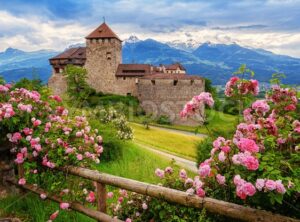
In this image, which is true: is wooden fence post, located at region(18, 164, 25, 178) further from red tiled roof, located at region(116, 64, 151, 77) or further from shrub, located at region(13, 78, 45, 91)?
red tiled roof, located at region(116, 64, 151, 77)

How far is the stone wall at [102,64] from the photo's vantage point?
189 feet

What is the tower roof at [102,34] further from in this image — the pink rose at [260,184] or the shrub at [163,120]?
the pink rose at [260,184]

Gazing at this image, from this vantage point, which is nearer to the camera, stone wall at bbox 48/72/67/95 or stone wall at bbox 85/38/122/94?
stone wall at bbox 85/38/122/94

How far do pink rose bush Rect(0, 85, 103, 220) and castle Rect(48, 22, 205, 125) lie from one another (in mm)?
46257

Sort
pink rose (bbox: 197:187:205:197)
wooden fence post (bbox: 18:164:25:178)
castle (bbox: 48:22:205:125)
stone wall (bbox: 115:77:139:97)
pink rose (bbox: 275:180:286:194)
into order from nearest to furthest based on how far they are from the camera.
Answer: pink rose (bbox: 275:180:286:194) → pink rose (bbox: 197:187:205:197) → wooden fence post (bbox: 18:164:25:178) → castle (bbox: 48:22:205:125) → stone wall (bbox: 115:77:139:97)

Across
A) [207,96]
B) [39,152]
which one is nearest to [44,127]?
[39,152]

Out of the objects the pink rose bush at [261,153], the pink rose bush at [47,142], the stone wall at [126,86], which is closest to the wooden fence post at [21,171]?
the pink rose bush at [47,142]

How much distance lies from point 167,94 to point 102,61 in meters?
11.9

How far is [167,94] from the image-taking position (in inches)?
2136

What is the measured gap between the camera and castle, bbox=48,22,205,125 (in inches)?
2122

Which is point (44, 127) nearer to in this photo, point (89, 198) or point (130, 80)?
point (89, 198)

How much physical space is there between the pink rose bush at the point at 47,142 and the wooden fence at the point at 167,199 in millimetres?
187

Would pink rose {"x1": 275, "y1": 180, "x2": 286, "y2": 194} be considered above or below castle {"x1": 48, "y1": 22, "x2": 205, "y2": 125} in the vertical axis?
above

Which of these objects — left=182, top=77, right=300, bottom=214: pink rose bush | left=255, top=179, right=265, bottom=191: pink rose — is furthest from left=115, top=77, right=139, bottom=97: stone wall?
left=255, top=179, right=265, bottom=191: pink rose
